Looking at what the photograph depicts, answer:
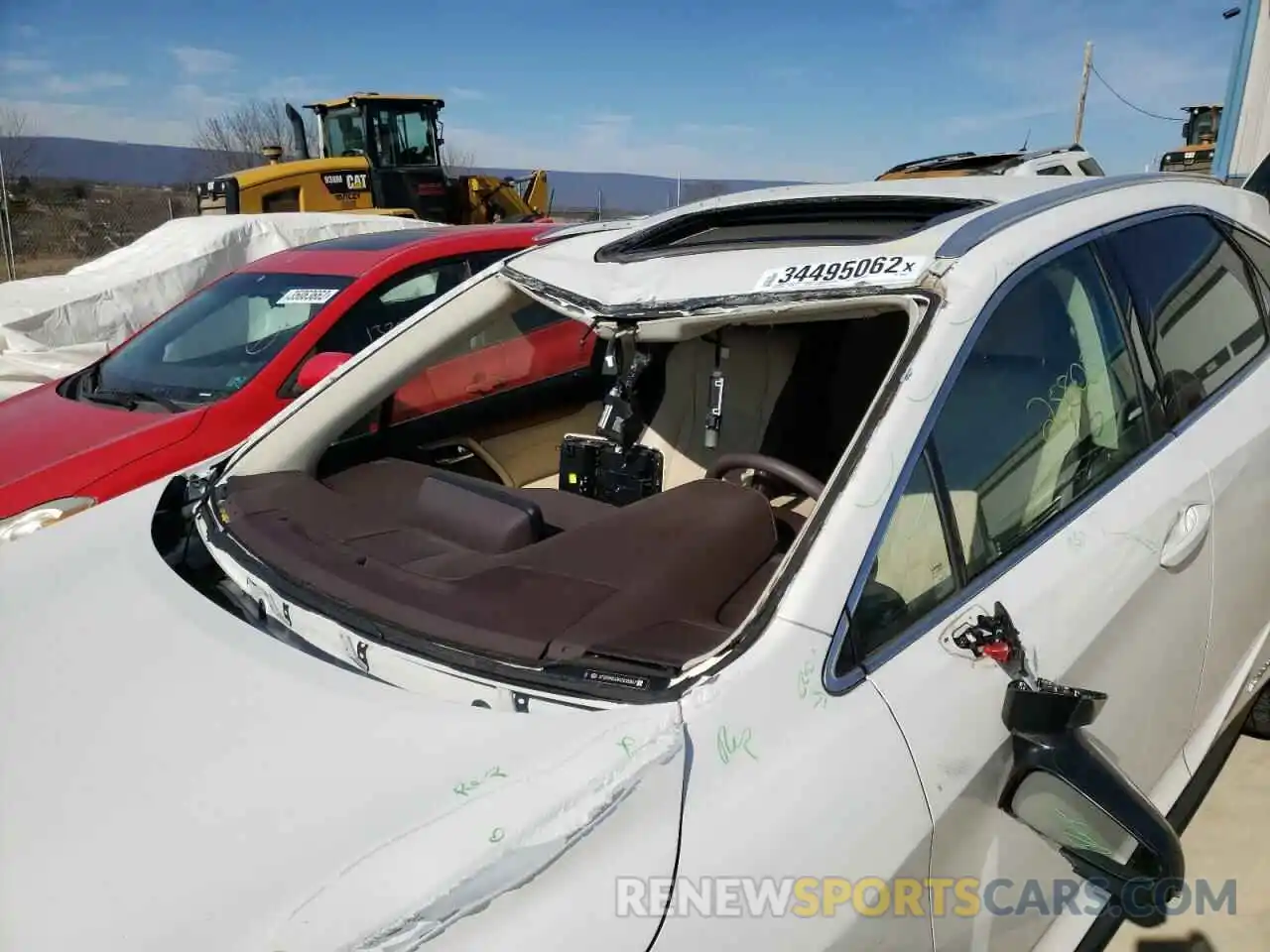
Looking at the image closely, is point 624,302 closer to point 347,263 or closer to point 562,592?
point 562,592

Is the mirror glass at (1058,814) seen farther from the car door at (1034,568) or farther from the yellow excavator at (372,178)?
the yellow excavator at (372,178)

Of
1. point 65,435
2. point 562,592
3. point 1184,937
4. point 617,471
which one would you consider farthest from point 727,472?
point 65,435

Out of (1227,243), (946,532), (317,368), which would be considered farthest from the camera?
(317,368)

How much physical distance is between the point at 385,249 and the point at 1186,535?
4104mm

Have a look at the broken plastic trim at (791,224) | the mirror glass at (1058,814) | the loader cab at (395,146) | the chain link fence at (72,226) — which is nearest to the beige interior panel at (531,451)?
the broken plastic trim at (791,224)

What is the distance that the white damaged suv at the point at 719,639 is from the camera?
1.10 meters

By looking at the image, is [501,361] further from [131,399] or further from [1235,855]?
[1235,855]

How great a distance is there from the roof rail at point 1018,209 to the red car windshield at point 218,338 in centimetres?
345

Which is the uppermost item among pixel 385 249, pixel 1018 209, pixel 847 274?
pixel 1018 209

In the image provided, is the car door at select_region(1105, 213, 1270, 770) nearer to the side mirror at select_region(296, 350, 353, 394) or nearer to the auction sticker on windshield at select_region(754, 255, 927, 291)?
the auction sticker on windshield at select_region(754, 255, 927, 291)

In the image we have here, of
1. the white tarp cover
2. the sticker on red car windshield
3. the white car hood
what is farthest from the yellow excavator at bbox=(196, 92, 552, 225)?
the white car hood

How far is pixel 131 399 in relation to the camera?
4172 millimetres

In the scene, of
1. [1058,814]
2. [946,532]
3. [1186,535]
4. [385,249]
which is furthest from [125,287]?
[1058,814]

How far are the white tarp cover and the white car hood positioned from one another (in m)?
6.45
